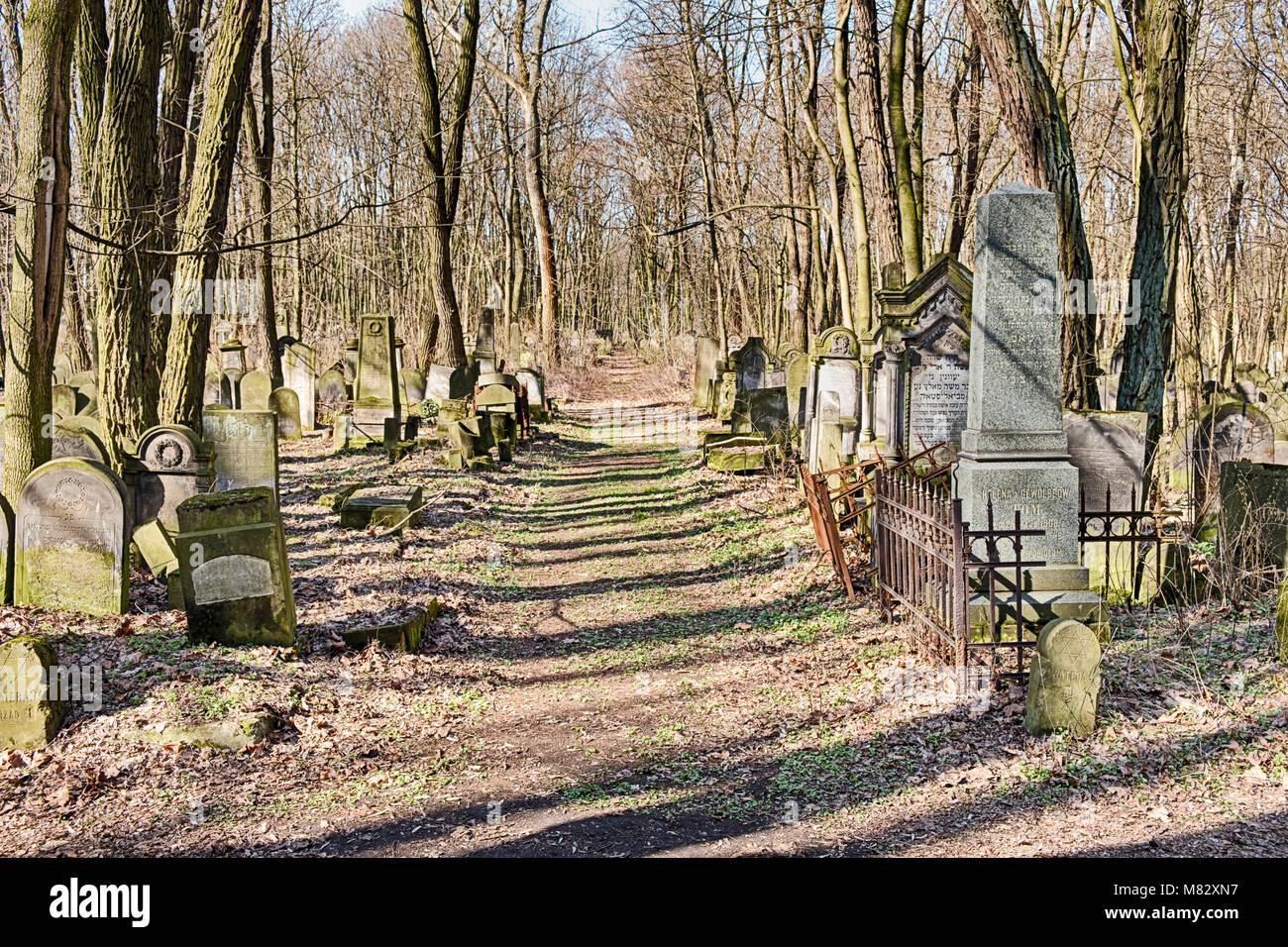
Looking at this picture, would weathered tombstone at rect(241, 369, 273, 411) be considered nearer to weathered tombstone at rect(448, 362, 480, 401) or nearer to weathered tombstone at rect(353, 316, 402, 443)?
weathered tombstone at rect(353, 316, 402, 443)

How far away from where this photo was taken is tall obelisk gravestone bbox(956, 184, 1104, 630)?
305 inches

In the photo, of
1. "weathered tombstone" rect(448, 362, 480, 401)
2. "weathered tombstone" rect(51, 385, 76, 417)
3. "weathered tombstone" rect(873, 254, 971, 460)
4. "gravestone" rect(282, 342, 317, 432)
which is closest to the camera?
"weathered tombstone" rect(873, 254, 971, 460)

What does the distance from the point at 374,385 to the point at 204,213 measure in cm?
846

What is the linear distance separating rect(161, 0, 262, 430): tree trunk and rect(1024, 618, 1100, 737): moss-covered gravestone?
8565 mm

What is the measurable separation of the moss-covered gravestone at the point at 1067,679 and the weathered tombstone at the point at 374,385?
1480cm

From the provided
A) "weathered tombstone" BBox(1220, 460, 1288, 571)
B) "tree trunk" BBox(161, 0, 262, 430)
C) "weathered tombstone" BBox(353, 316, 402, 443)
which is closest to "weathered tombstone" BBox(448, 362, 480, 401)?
"weathered tombstone" BBox(353, 316, 402, 443)

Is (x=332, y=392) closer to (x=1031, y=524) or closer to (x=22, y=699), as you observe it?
(x=22, y=699)

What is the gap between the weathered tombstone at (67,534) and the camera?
24.8ft

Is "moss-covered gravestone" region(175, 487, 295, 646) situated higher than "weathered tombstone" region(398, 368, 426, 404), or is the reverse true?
"weathered tombstone" region(398, 368, 426, 404)

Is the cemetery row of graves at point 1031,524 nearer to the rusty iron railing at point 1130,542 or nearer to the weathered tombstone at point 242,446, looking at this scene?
the rusty iron railing at point 1130,542

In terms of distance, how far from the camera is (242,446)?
1119cm

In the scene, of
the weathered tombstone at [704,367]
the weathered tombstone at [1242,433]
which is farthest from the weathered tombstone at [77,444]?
the weathered tombstone at [704,367]

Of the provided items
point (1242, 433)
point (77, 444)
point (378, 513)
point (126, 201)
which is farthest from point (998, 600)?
point (1242, 433)

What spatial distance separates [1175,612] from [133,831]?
703 centimetres
